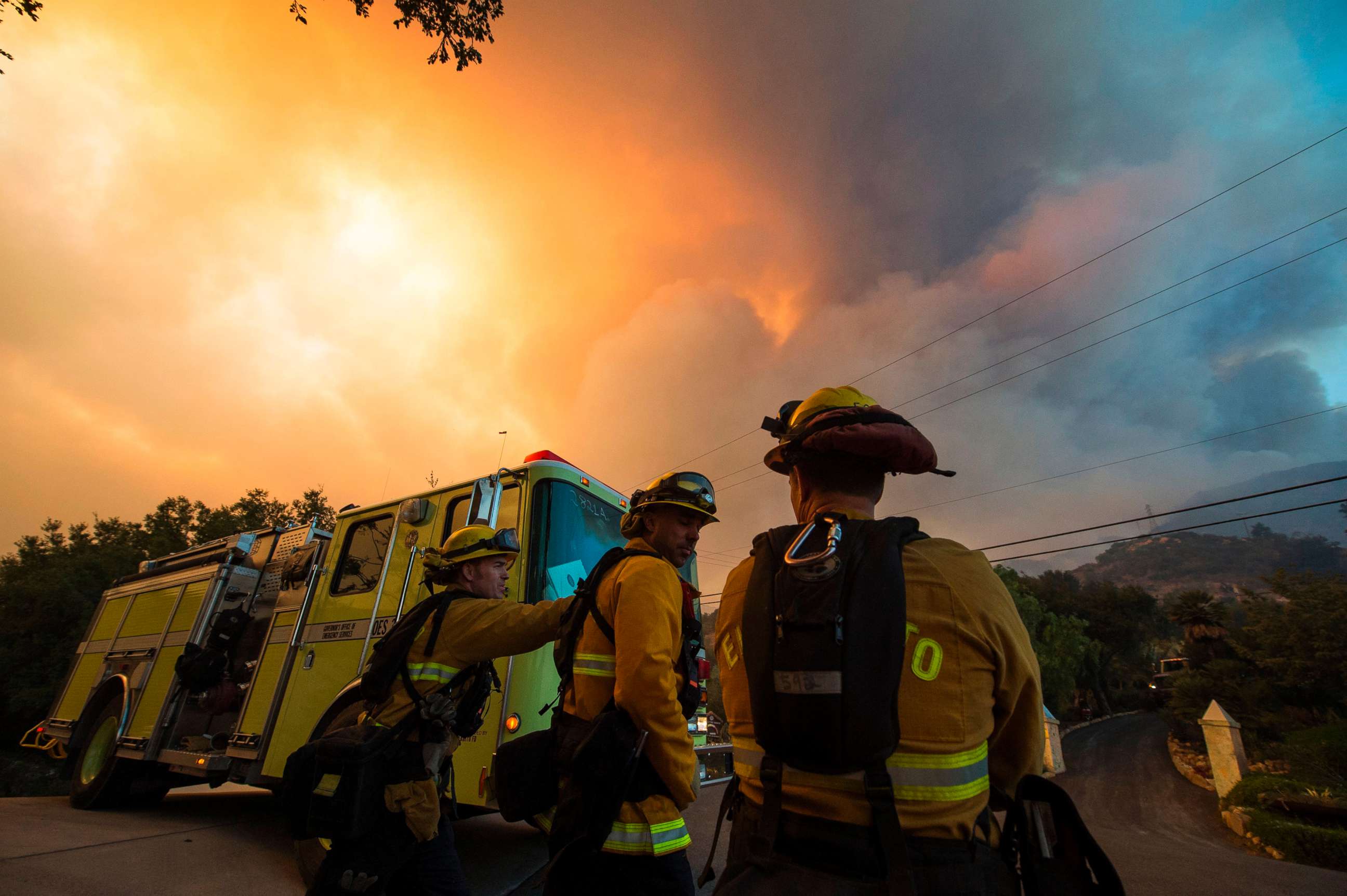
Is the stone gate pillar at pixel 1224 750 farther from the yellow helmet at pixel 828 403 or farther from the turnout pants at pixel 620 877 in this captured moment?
the yellow helmet at pixel 828 403

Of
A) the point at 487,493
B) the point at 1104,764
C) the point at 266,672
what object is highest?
the point at 487,493

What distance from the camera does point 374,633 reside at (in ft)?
14.8

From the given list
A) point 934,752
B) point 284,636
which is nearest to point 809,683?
point 934,752

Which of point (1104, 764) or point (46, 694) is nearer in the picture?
point (1104, 764)

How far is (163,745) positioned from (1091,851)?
7893mm

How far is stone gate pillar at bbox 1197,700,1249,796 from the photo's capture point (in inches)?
523

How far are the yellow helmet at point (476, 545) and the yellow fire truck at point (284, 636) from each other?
88 cm

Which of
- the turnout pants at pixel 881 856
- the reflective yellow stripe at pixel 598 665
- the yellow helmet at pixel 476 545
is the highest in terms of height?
the yellow helmet at pixel 476 545

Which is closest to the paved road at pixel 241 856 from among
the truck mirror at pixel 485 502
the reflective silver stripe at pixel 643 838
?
the truck mirror at pixel 485 502

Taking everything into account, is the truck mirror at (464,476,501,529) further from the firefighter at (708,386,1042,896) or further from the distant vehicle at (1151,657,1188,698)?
the distant vehicle at (1151,657,1188,698)

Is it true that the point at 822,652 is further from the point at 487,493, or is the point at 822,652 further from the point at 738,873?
the point at 487,493

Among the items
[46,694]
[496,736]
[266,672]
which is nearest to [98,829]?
[266,672]

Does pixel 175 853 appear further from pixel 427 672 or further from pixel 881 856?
pixel 881 856

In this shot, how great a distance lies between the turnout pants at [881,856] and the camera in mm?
1139
